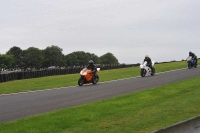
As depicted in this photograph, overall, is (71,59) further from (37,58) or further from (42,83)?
(42,83)

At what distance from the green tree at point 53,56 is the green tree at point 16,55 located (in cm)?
852

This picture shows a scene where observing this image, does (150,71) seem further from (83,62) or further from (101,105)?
(83,62)

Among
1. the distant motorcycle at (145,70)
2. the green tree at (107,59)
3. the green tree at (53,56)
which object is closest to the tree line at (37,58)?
the green tree at (53,56)

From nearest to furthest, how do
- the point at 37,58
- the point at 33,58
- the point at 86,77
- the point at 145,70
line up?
the point at 86,77, the point at 145,70, the point at 37,58, the point at 33,58

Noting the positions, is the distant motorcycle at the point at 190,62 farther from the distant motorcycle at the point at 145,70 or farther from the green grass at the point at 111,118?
the green grass at the point at 111,118

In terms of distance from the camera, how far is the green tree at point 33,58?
123250mm

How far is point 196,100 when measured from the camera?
484 inches

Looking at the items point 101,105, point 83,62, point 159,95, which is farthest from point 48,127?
point 83,62

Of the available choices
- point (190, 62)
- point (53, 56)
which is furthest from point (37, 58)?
point (190, 62)

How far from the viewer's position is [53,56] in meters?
132

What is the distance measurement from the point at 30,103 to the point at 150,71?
16.3 metres

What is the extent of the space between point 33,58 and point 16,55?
1118 cm

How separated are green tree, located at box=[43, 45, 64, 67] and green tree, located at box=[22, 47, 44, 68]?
5.39 metres

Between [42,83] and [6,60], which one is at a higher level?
[6,60]
